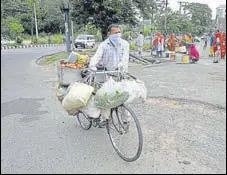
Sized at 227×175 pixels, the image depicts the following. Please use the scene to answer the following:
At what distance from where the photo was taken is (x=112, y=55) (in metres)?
4.18

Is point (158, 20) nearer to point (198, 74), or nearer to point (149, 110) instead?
point (198, 74)

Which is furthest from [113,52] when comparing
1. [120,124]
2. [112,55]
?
[120,124]

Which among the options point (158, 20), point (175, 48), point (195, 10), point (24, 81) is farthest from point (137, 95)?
point (195, 10)

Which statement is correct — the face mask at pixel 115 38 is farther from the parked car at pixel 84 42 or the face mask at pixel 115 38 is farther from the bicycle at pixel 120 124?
the parked car at pixel 84 42

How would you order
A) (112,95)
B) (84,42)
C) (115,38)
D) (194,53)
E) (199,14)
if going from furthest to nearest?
(199,14), (84,42), (194,53), (115,38), (112,95)

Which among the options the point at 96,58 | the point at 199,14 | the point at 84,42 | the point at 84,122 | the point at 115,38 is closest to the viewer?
the point at 96,58

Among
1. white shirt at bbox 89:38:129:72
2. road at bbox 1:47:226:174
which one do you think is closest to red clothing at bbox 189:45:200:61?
road at bbox 1:47:226:174

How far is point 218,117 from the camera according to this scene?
5.10m

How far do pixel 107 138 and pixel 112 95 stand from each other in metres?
1.08

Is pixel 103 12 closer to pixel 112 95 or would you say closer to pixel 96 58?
pixel 96 58

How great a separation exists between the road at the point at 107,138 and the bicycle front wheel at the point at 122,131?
12cm

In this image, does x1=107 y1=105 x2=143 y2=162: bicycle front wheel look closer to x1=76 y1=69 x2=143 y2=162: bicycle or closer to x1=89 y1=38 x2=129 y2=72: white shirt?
x1=76 y1=69 x2=143 y2=162: bicycle

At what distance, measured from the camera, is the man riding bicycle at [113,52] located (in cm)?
412

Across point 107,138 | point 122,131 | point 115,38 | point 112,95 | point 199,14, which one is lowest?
point 107,138
